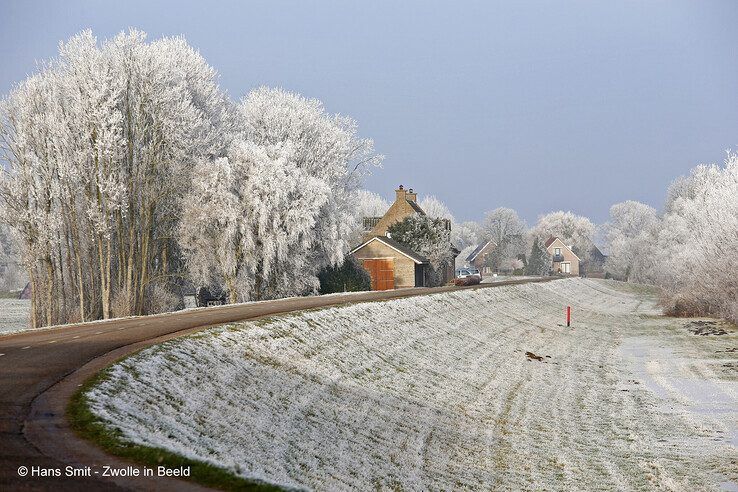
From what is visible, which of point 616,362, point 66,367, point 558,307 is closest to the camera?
point 66,367

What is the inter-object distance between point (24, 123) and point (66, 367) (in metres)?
30.8

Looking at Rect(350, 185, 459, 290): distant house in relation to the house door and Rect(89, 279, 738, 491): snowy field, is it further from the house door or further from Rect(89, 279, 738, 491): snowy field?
Rect(89, 279, 738, 491): snowy field

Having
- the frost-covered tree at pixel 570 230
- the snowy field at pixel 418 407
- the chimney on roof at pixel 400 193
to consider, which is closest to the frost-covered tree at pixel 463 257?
the frost-covered tree at pixel 570 230

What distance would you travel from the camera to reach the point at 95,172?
44.9m

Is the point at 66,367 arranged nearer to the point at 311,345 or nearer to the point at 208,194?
the point at 311,345

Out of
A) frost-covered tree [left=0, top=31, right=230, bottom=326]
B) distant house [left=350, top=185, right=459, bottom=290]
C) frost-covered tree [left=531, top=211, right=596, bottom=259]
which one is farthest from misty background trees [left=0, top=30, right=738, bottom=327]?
frost-covered tree [left=531, top=211, right=596, bottom=259]

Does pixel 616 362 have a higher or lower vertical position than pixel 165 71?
lower

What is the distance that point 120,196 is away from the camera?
45.3 m

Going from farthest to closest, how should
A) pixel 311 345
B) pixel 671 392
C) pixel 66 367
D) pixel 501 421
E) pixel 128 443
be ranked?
pixel 671 392 → pixel 311 345 → pixel 501 421 → pixel 66 367 → pixel 128 443

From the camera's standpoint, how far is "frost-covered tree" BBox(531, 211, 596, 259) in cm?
19000

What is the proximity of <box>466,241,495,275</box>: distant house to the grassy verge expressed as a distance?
158790 millimetres

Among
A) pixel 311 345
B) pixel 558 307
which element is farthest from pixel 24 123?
pixel 558 307

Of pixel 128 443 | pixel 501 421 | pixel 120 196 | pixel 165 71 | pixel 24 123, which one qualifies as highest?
pixel 165 71

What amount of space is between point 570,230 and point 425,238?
113 meters
